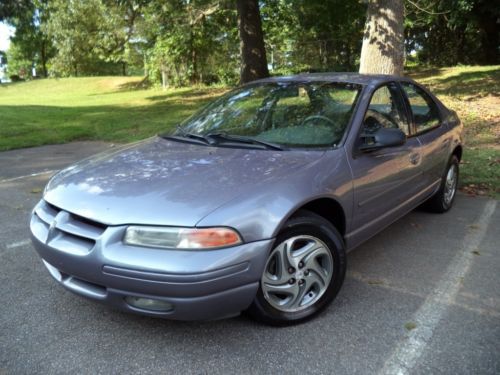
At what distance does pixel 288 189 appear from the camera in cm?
275

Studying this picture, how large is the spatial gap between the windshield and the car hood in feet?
1.01

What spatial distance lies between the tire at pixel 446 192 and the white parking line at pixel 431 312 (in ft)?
1.92

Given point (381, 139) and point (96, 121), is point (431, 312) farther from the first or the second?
point (96, 121)

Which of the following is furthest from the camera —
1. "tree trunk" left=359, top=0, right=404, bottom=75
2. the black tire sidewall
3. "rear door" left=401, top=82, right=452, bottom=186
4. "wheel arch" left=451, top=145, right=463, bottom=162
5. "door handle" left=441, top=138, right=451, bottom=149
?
"tree trunk" left=359, top=0, right=404, bottom=75

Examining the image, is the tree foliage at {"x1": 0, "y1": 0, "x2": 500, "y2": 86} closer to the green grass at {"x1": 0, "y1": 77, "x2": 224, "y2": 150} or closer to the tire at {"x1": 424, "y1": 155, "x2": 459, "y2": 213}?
the green grass at {"x1": 0, "y1": 77, "x2": 224, "y2": 150}

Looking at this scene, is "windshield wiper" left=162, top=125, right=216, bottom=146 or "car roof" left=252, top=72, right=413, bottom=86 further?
"car roof" left=252, top=72, right=413, bottom=86

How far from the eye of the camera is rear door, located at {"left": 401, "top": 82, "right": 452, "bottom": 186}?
426cm

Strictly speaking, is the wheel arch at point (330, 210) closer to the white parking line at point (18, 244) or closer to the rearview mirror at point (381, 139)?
the rearview mirror at point (381, 139)

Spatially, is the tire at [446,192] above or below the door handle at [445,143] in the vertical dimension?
below

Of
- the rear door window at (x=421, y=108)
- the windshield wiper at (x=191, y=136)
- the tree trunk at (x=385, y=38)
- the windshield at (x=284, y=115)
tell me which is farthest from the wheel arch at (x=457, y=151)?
the tree trunk at (x=385, y=38)

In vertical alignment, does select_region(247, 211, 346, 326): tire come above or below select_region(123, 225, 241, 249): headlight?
below

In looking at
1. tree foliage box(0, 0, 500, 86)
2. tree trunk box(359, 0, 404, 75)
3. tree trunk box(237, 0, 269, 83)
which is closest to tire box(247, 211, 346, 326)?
tree trunk box(359, 0, 404, 75)

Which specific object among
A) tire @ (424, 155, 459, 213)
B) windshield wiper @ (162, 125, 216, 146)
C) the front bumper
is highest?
windshield wiper @ (162, 125, 216, 146)

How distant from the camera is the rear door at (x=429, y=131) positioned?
4258 mm
